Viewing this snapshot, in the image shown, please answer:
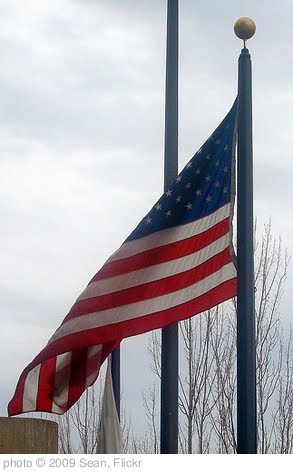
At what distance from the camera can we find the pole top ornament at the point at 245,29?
8.97 metres

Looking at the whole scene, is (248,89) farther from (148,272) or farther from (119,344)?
(119,344)

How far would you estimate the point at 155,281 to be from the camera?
9000 millimetres

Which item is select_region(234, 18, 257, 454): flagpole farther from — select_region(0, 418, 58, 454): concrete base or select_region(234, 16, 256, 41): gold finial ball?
select_region(0, 418, 58, 454): concrete base

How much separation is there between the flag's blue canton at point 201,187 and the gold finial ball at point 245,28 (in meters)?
0.60

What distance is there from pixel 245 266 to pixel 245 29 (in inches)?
84.0

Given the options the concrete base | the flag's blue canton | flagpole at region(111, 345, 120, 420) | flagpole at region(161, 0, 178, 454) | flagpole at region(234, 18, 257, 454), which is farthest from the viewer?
the flag's blue canton

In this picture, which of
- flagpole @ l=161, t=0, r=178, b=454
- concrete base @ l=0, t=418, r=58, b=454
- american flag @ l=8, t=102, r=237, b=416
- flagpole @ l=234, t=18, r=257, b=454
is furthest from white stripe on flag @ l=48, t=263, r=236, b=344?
concrete base @ l=0, t=418, r=58, b=454

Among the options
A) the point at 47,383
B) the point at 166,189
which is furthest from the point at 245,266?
the point at 47,383

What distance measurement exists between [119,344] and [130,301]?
15.5 inches

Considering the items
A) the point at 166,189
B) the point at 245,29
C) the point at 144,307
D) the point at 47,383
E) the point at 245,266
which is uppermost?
the point at 245,29

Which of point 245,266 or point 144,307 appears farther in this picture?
point 144,307

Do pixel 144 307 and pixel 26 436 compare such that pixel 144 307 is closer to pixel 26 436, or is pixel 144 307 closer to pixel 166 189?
pixel 166 189

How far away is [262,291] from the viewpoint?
20.4 meters

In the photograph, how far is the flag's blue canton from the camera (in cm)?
905
